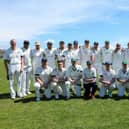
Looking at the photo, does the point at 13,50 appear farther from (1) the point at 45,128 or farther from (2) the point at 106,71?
(1) the point at 45,128

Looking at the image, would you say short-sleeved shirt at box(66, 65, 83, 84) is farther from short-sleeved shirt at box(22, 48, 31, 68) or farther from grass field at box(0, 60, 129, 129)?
short-sleeved shirt at box(22, 48, 31, 68)

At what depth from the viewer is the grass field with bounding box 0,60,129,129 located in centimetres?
1084

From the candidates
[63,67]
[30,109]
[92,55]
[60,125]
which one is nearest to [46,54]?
[63,67]

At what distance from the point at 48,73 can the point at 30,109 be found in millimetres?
2334

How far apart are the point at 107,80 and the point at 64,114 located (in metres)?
3.69

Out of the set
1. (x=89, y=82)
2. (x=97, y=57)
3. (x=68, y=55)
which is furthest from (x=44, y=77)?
(x=97, y=57)

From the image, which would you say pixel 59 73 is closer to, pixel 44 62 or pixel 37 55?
pixel 44 62

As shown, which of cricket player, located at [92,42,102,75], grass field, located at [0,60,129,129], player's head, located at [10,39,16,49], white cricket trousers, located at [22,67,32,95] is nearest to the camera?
grass field, located at [0,60,129,129]

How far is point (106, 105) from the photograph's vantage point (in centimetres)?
1338

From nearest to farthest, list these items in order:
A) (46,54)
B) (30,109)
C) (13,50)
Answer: (30,109) → (13,50) → (46,54)

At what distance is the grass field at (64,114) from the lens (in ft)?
35.6

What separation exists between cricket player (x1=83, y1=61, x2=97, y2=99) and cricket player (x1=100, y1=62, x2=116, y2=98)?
0.42 m

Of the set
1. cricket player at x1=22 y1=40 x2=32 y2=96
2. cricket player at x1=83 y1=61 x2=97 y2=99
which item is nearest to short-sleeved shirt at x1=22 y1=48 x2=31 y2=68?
cricket player at x1=22 y1=40 x2=32 y2=96

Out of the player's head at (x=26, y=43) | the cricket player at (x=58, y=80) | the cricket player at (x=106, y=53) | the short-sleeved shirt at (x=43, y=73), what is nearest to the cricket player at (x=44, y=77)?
the short-sleeved shirt at (x=43, y=73)
